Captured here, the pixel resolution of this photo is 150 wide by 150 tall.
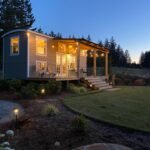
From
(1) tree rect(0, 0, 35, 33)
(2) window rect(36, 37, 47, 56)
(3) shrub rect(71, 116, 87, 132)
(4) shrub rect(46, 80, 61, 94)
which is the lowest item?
(3) shrub rect(71, 116, 87, 132)

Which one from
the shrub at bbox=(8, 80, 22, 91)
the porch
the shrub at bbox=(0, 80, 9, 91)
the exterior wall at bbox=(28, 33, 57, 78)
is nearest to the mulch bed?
the shrub at bbox=(8, 80, 22, 91)

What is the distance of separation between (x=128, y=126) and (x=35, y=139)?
8.26 ft

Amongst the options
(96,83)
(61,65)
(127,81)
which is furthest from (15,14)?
(96,83)

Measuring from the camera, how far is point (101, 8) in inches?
893

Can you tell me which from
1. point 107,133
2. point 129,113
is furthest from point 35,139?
point 129,113

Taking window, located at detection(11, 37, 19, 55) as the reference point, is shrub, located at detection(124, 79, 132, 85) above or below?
below

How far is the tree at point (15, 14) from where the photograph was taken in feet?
123

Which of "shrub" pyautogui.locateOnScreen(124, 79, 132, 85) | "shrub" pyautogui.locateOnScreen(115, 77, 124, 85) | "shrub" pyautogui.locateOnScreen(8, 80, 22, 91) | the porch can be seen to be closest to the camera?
"shrub" pyautogui.locateOnScreen(8, 80, 22, 91)

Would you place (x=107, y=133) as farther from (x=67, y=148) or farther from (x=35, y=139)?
(x=35, y=139)

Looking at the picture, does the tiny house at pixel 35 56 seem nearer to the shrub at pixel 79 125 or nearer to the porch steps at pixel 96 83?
the porch steps at pixel 96 83

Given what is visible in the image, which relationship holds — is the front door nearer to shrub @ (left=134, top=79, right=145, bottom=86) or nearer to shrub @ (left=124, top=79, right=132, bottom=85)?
shrub @ (left=124, top=79, right=132, bottom=85)

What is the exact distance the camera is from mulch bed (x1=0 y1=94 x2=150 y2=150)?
19.2ft

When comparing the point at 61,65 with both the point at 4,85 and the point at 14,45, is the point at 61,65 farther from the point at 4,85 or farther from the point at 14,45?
the point at 4,85

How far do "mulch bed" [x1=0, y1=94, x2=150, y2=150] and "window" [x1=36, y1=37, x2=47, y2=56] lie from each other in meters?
11.5
